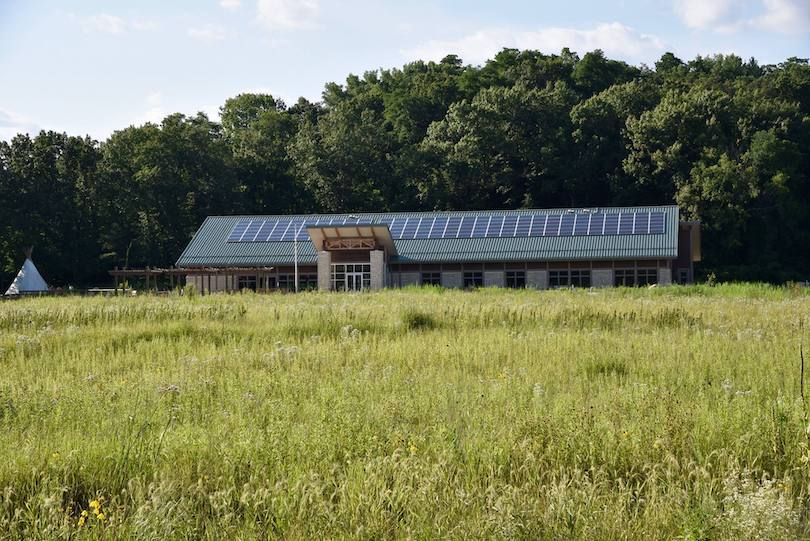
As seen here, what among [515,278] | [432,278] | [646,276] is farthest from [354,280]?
[646,276]

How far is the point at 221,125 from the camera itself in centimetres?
10000

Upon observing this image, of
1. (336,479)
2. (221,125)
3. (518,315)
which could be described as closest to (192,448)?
(336,479)

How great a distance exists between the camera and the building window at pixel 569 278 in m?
51.9

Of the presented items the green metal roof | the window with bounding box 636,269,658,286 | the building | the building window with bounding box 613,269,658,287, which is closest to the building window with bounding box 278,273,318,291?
the building

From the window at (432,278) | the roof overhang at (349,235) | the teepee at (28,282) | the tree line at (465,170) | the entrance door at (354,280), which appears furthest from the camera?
the tree line at (465,170)

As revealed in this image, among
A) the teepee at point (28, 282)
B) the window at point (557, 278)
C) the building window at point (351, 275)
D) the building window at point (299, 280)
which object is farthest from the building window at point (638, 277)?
the teepee at point (28, 282)

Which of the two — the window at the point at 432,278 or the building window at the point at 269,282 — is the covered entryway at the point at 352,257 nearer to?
the window at the point at 432,278

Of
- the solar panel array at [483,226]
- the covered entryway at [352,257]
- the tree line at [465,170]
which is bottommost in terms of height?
the covered entryway at [352,257]

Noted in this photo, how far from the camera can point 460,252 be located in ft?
174

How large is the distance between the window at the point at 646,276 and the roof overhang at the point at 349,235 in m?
13.8

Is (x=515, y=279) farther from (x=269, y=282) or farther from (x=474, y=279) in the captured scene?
(x=269, y=282)

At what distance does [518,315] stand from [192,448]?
526 inches

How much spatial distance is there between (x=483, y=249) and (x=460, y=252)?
4.34 ft

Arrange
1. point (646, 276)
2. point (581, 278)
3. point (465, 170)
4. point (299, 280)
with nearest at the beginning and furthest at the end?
point (646, 276), point (581, 278), point (299, 280), point (465, 170)
